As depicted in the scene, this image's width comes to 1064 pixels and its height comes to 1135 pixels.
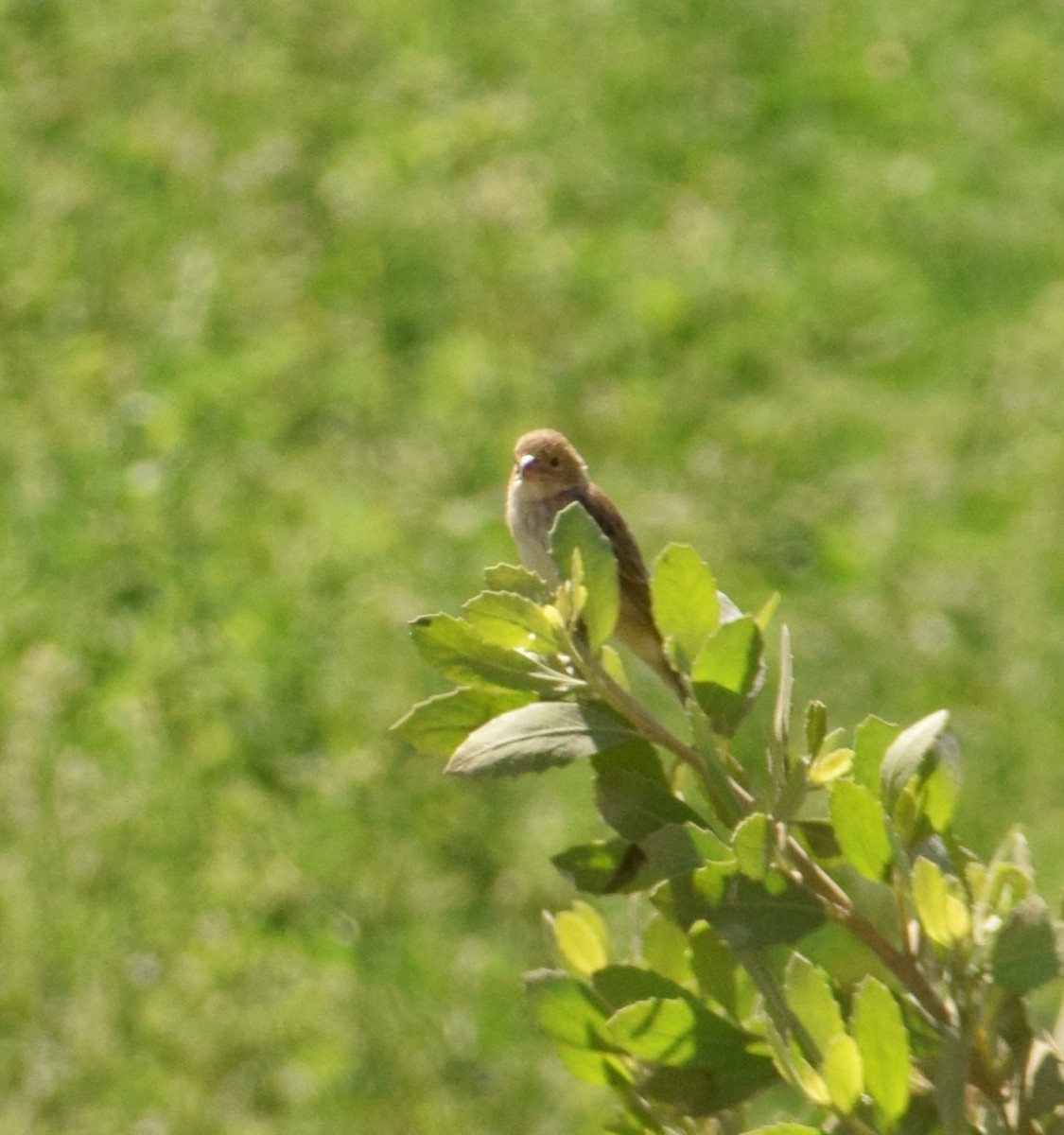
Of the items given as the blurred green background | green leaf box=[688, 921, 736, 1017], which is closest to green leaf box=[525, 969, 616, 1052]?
green leaf box=[688, 921, 736, 1017]

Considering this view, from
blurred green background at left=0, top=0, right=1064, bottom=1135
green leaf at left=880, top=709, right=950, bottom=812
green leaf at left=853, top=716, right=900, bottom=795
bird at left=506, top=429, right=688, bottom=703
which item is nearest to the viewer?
green leaf at left=880, top=709, right=950, bottom=812

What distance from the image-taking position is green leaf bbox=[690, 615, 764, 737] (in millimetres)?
1973

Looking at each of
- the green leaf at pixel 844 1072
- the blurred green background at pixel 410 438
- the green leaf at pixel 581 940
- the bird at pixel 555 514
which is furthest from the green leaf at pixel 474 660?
the blurred green background at pixel 410 438

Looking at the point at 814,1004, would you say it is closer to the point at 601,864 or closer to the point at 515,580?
the point at 601,864

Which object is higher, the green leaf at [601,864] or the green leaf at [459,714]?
the green leaf at [459,714]

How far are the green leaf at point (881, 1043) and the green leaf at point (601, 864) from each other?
35cm

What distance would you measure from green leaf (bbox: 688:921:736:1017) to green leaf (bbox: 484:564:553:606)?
37cm

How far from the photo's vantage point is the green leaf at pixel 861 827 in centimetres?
183

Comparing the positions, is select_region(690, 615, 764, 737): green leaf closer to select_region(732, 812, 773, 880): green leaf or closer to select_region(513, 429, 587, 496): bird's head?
select_region(732, 812, 773, 880): green leaf

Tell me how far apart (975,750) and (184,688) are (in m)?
2.72

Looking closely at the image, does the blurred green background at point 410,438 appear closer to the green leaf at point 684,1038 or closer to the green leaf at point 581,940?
the green leaf at point 581,940

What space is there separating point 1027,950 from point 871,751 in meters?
0.27

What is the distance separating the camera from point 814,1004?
1792 mm

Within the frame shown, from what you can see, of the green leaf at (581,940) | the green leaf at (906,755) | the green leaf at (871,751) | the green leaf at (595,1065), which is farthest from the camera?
the green leaf at (581,940)
